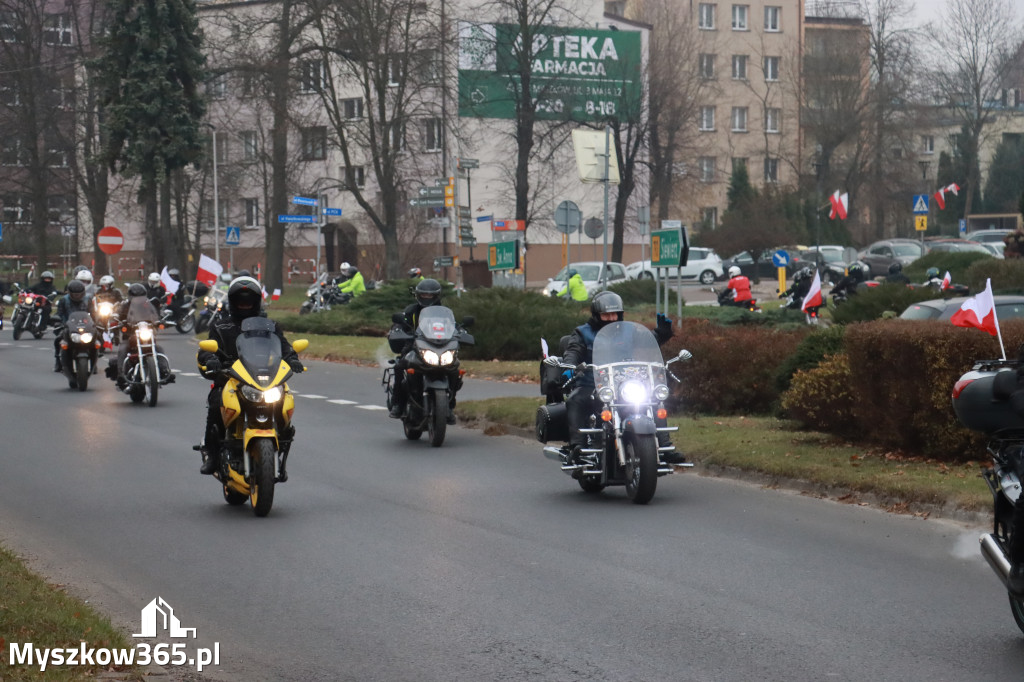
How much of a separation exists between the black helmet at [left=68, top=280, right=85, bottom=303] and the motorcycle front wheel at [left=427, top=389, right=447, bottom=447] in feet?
29.3

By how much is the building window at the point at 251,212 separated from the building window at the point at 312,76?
30514 millimetres

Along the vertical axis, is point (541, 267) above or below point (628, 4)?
below

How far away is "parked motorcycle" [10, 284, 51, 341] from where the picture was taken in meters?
37.3

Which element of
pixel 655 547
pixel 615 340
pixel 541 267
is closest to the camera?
pixel 655 547

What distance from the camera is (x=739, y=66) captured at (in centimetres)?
9244

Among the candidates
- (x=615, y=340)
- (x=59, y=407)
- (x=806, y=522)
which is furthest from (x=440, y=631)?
(x=59, y=407)

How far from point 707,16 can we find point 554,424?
83.2 metres

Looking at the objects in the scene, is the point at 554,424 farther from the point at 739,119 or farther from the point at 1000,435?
the point at 739,119

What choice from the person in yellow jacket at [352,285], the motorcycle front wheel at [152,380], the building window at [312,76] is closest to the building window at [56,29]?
the building window at [312,76]

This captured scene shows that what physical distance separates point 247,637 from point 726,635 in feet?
7.12

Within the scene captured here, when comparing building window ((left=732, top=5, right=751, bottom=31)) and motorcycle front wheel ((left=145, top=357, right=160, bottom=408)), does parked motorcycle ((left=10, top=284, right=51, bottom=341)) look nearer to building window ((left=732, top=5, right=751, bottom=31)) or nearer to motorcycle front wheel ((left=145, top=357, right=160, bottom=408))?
motorcycle front wheel ((left=145, top=357, right=160, bottom=408))

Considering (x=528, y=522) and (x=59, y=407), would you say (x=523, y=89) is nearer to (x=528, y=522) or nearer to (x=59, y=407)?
(x=59, y=407)

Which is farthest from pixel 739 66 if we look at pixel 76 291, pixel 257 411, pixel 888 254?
pixel 257 411

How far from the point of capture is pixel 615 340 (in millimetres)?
11523
